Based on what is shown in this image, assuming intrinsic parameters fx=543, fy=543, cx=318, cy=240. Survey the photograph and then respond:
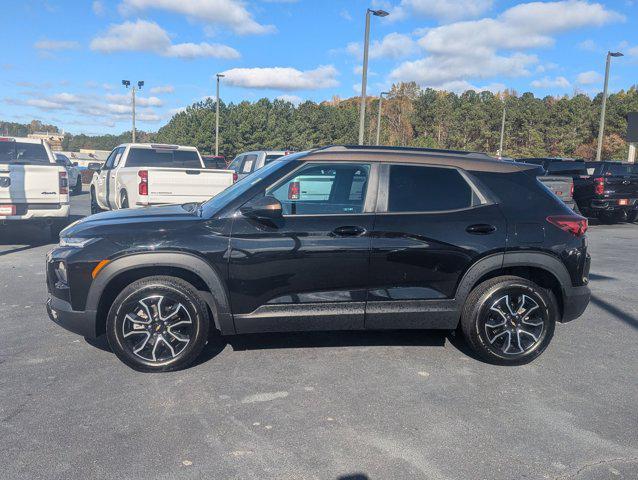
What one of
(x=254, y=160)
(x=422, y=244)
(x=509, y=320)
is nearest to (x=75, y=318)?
(x=422, y=244)

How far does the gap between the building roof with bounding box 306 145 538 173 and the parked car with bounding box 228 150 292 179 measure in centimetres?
870

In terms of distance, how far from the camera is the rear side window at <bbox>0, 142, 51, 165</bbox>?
1069cm

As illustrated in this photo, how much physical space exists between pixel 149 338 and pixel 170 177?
6.07m

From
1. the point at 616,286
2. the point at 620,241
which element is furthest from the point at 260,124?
the point at 616,286

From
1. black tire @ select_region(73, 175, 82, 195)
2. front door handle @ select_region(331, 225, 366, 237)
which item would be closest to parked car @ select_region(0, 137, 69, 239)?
front door handle @ select_region(331, 225, 366, 237)

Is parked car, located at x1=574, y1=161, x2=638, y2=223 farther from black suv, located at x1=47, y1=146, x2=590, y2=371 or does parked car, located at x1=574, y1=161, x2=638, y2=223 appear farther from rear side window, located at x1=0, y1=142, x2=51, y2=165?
rear side window, located at x1=0, y1=142, x2=51, y2=165

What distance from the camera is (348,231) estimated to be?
14.3ft

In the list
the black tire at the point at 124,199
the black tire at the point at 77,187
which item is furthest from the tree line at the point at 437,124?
the black tire at the point at 124,199

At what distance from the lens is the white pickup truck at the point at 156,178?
9859 mm

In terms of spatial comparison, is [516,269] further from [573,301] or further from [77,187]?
[77,187]

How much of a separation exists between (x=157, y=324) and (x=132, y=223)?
0.83 metres

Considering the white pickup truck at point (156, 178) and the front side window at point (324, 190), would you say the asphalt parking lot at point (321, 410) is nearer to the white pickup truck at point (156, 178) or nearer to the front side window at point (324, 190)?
the front side window at point (324, 190)

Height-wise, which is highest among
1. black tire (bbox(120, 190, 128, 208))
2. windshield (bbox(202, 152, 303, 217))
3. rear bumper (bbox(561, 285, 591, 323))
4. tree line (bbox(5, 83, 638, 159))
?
tree line (bbox(5, 83, 638, 159))

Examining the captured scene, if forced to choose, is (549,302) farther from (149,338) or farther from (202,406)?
(149,338)
